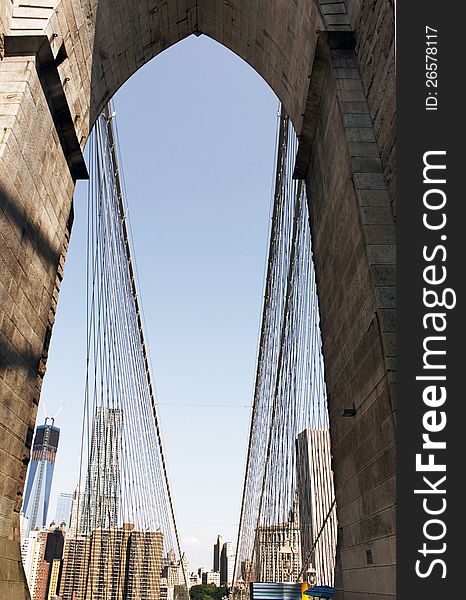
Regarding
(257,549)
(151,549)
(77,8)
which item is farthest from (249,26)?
(257,549)

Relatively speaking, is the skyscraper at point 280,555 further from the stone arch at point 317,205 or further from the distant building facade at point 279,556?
the stone arch at point 317,205

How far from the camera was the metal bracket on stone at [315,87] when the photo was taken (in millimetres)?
8391

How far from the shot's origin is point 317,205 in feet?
31.8

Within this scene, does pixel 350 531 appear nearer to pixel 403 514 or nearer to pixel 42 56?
pixel 403 514

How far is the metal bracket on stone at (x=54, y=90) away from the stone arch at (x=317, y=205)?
0.02 meters

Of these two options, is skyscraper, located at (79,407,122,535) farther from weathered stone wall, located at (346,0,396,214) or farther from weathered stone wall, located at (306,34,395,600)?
weathered stone wall, located at (346,0,396,214)

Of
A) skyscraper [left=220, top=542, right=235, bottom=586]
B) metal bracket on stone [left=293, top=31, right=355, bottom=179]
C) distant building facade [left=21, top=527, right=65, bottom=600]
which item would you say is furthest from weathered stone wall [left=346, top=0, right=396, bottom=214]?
skyscraper [left=220, top=542, right=235, bottom=586]

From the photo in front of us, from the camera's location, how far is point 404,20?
15.5 feet

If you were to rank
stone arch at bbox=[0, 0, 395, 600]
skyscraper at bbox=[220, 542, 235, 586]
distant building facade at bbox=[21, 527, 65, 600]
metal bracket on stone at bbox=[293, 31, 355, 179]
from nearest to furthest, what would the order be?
stone arch at bbox=[0, 0, 395, 600] → metal bracket on stone at bbox=[293, 31, 355, 179] → distant building facade at bbox=[21, 527, 65, 600] → skyscraper at bbox=[220, 542, 235, 586]

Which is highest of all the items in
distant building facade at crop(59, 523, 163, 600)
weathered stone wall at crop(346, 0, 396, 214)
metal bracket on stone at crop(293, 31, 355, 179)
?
metal bracket on stone at crop(293, 31, 355, 179)

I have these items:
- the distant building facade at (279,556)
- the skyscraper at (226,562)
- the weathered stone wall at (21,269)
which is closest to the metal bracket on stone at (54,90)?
the weathered stone wall at (21,269)

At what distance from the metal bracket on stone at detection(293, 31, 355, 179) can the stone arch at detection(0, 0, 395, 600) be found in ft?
0.06

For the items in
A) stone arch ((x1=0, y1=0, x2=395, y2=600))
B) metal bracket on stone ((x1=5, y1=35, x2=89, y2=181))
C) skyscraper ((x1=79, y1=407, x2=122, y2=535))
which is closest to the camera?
stone arch ((x1=0, y1=0, x2=395, y2=600))

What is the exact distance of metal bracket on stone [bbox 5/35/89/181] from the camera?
769cm
